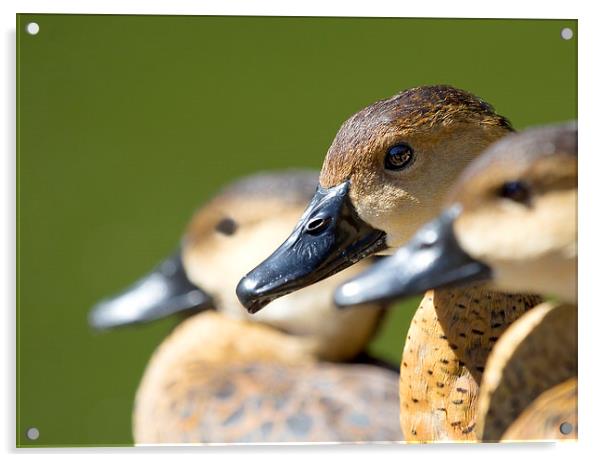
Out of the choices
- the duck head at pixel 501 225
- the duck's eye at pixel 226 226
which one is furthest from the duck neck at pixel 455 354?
the duck's eye at pixel 226 226

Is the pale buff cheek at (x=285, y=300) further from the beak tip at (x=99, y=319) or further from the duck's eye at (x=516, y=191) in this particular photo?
the duck's eye at (x=516, y=191)

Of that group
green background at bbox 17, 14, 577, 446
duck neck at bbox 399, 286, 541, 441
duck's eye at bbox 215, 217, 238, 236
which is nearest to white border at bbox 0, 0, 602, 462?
green background at bbox 17, 14, 577, 446

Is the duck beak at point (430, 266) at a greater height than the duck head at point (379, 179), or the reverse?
the duck head at point (379, 179)

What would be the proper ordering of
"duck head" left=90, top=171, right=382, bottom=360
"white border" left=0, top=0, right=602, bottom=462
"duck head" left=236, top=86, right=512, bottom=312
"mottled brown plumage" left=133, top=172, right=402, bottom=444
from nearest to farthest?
"duck head" left=236, top=86, right=512, bottom=312
"white border" left=0, top=0, right=602, bottom=462
"mottled brown plumage" left=133, top=172, right=402, bottom=444
"duck head" left=90, top=171, right=382, bottom=360

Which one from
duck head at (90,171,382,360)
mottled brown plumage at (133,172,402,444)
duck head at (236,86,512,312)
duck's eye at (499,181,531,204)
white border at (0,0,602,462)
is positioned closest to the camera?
duck's eye at (499,181,531,204)

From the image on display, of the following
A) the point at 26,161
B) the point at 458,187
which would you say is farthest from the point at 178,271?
the point at 458,187

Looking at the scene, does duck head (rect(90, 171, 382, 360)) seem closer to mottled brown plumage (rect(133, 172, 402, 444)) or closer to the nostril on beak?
mottled brown plumage (rect(133, 172, 402, 444))

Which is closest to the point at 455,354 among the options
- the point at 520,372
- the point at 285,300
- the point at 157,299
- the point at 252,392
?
the point at 520,372

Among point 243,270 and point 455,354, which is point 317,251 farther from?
point 243,270

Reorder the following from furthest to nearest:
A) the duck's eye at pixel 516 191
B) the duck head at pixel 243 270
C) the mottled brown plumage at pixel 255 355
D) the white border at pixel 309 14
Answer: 1. the duck head at pixel 243 270
2. the mottled brown plumage at pixel 255 355
3. the white border at pixel 309 14
4. the duck's eye at pixel 516 191
